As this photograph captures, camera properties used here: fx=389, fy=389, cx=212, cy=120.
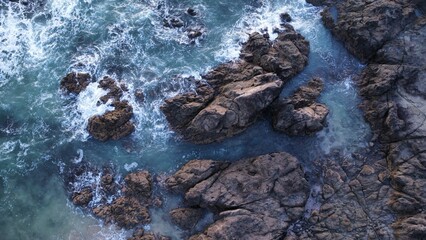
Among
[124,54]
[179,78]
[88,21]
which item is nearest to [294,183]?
[179,78]

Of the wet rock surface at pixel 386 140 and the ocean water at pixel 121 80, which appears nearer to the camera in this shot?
the wet rock surface at pixel 386 140

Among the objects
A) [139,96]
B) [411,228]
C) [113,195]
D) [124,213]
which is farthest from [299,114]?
[113,195]

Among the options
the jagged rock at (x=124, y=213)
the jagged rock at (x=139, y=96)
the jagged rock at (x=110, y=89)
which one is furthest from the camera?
the jagged rock at (x=139, y=96)

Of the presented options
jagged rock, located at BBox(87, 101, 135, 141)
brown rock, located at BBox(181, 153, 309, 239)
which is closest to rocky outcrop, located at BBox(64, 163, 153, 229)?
jagged rock, located at BBox(87, 101, 135, 141)

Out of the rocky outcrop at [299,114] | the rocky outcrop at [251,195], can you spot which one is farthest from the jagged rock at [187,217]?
the rocky outcrop at [299,114]

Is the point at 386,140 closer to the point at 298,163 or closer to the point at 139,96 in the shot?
the point at 298,163

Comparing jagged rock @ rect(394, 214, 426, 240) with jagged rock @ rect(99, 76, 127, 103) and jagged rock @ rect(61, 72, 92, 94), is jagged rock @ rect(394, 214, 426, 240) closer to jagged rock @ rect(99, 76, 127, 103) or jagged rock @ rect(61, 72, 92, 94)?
jagged rock @ rect(99, 76, 127, 103)

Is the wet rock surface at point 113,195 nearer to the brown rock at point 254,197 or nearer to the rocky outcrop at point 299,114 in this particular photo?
the brown rock at point 254,197
